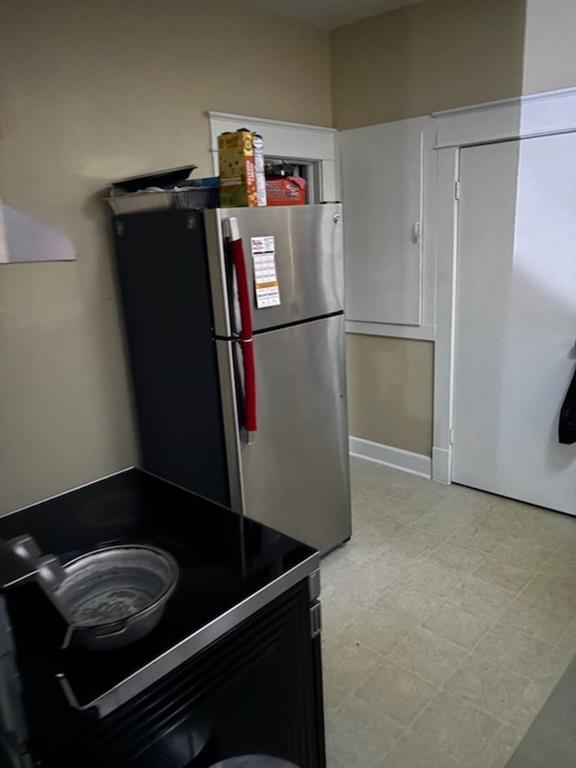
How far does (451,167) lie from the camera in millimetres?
2953

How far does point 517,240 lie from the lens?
284 cm

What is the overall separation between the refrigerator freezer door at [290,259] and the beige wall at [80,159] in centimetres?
66

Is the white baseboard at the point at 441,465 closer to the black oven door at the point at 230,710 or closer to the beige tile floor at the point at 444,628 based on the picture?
the beige tile floor at the point at 444,628

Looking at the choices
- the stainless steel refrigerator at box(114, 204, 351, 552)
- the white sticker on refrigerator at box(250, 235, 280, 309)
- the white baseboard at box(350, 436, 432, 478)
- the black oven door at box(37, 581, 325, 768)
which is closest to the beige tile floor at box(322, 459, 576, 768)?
the white baseboard at box(350, 436, 432, 478)

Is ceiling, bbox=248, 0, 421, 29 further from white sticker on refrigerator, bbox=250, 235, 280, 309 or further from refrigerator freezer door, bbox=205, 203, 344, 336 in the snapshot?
white sticker on refrigerator, bbox=250, 235, 280, 309

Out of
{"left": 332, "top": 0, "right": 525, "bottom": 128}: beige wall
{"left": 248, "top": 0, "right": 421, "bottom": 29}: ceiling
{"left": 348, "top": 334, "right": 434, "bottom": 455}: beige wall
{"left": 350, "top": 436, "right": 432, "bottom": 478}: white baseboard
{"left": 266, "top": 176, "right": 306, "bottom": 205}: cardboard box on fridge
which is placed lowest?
{"left": 350, "top": 436, "right": 432, "bottom": 478}: white baseboard

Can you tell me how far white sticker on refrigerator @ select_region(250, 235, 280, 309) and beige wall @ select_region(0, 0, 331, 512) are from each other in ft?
2.36

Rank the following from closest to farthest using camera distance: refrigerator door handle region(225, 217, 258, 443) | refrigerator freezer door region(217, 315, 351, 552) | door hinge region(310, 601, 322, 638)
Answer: door hinge region(310, 601, 322, 638), refrigerator door handle region(225, 217, 258, 443), refrigerator freezer door region(217, 315, 351, 552)

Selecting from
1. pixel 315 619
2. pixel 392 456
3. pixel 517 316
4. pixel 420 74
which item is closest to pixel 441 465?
pixel 392 456

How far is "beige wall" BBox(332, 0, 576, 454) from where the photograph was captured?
8.46ft

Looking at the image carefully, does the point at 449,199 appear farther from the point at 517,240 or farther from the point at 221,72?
the point at 221,72

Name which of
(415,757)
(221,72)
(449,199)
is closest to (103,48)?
(221,72)

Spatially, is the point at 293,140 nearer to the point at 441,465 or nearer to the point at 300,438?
the point at 300,438

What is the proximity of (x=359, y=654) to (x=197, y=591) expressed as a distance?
47.9 inches
